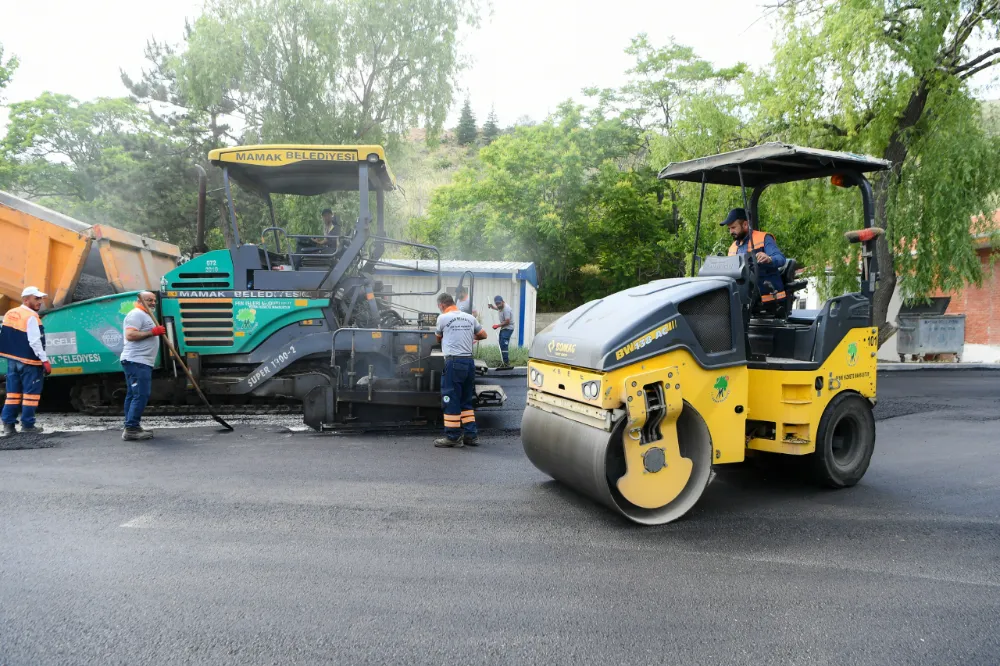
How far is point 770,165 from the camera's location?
532 centimetres

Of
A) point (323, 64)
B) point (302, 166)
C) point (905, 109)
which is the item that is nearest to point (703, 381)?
point (302, 166)

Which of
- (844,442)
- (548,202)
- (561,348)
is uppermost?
(548,202)

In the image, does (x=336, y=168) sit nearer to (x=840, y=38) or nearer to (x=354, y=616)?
(x=354, y=616)

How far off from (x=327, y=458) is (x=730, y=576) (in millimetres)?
3636

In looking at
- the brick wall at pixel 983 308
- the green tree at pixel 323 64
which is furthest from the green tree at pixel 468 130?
the brick wall at pixel 983 308

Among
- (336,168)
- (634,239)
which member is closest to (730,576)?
(336,168)

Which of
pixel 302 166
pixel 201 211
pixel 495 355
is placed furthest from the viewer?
pixel 495 355

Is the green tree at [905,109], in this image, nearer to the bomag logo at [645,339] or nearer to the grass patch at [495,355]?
the grass patch at [495,355]

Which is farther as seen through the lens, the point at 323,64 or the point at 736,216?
the point at 323,64

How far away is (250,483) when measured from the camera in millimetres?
5164

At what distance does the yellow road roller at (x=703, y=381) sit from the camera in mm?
4070

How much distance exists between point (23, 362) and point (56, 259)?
1510 millimetres

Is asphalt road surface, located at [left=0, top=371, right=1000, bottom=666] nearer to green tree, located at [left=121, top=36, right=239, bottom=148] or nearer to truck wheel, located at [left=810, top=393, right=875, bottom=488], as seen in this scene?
truck wheel, located at [left=810, top=393, right=875, bottom=488]

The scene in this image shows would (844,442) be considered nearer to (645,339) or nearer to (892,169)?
(645,339)
